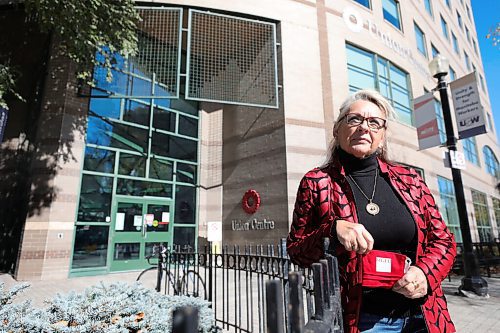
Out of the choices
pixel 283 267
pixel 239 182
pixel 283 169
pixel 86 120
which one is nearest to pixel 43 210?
pixel 86 120

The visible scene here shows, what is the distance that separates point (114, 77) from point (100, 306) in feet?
32.6

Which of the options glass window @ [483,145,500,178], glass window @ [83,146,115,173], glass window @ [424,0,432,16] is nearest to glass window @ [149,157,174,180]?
glass window @ [83,146,115,173]

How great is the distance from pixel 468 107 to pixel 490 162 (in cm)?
2425

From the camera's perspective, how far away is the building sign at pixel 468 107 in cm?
771

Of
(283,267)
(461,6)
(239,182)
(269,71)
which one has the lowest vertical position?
(283,267)

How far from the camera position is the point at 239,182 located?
12672 mm

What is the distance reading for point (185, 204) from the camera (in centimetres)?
1289

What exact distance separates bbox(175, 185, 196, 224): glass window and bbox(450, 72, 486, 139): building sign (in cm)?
990

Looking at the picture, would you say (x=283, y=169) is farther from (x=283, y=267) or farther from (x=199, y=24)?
(x=283, y=267)

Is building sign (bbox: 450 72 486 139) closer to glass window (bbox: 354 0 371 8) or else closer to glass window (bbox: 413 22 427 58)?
glass window (bbox: 354 0 371 8)

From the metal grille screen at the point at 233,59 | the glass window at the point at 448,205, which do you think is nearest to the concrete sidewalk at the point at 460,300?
the metal grille screen at the point at 233,59

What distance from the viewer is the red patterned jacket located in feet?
4.60

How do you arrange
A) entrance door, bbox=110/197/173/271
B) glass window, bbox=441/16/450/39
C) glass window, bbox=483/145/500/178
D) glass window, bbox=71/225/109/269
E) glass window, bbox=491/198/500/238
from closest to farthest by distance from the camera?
glass window, bbox=71/225/109/269, entrance door, bbox=110/197/173/271, glass window, bbox=441/16/450/39, glass window, bbox=491/198/500/238, glass window, bbox=483/145/500/178

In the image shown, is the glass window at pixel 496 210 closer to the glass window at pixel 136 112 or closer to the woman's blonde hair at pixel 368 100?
the glass window at pixel 136 112
